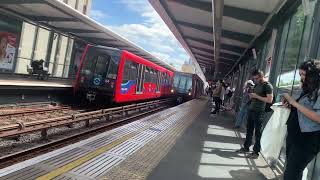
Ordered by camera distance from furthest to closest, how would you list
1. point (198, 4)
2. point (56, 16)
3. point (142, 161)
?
point (56, 16)
point (198, 4)
point (142, 161)

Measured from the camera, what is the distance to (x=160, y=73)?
1166 inches

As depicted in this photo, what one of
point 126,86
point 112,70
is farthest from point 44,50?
point 112,70

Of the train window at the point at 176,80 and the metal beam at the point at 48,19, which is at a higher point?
the metal beam at the point at 48,19

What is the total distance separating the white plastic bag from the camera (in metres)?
6.59

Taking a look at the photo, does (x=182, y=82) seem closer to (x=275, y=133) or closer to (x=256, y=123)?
(x=256, y=123)

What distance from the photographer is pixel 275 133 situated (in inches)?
263

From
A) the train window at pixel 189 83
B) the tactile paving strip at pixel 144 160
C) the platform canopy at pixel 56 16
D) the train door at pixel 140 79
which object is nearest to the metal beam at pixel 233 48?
the train door at pixel 140 79

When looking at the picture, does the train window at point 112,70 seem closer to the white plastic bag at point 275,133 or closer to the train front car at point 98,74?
the train front car at point 98,74

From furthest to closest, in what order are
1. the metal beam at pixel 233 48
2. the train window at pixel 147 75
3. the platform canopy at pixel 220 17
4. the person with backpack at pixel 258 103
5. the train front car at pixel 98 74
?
the metal beam at pixel 233 48, the train window at pixel 147 75, the train front car at pixel 98 74, the platform canopy at pixel 220 17, the person with backpack at pixel 258 103

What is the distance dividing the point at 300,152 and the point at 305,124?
305 millimetres

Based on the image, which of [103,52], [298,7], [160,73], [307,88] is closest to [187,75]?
[160,73]

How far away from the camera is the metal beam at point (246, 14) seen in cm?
1406

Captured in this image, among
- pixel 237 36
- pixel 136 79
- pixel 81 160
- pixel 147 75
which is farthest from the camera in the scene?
pixel 147 75

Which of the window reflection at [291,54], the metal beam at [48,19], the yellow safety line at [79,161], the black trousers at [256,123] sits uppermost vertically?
the metal beam at [48,19]
